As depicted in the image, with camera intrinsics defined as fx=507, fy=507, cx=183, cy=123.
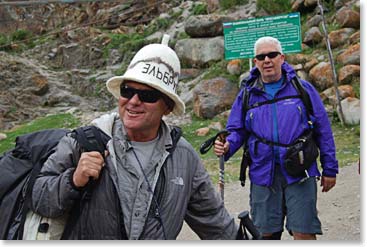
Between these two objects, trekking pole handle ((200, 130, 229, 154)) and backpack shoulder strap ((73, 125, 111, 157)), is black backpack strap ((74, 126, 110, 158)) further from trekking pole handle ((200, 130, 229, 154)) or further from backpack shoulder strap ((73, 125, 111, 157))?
trekking pole handle ((200, 130, 229, 154))

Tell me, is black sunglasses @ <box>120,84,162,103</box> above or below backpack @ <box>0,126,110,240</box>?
above

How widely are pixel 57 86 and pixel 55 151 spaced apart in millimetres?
13434

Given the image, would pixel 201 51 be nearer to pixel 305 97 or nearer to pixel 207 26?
pixel 207 26

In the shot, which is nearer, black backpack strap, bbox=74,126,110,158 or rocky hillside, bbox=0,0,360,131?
black backpack strap, bbox=74,126,110,158

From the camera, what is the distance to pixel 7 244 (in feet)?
3.79

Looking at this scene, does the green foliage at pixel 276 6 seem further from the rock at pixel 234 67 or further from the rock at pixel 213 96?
the rock at pixel 213 96

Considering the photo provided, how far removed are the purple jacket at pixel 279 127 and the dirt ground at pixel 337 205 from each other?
73cm

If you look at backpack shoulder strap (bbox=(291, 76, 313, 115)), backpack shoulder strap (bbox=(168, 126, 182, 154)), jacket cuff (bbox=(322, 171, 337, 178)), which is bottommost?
backpack shoulder strap (bbox=(168, 126, 182, 154))

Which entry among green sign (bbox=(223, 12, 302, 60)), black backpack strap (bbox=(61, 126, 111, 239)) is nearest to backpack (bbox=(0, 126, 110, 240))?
black backpack strap (bbox=(61, 126, 111, 239))

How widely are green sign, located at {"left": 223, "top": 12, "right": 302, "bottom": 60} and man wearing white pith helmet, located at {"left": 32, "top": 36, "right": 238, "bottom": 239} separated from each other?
21.4 ft

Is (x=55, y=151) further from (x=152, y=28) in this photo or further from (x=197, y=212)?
(x=152, y=28)

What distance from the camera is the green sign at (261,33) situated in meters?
7.65

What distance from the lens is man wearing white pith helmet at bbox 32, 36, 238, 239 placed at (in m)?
1.18

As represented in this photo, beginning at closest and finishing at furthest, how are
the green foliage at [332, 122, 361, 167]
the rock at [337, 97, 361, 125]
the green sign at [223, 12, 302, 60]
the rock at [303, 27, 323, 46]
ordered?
the green foliage at [332, 122, 361, 167], the rock at [337, 97, 361, 125], the green sign at [223, 12, 302, 60], the rock at [303, 27, 323, 46]
